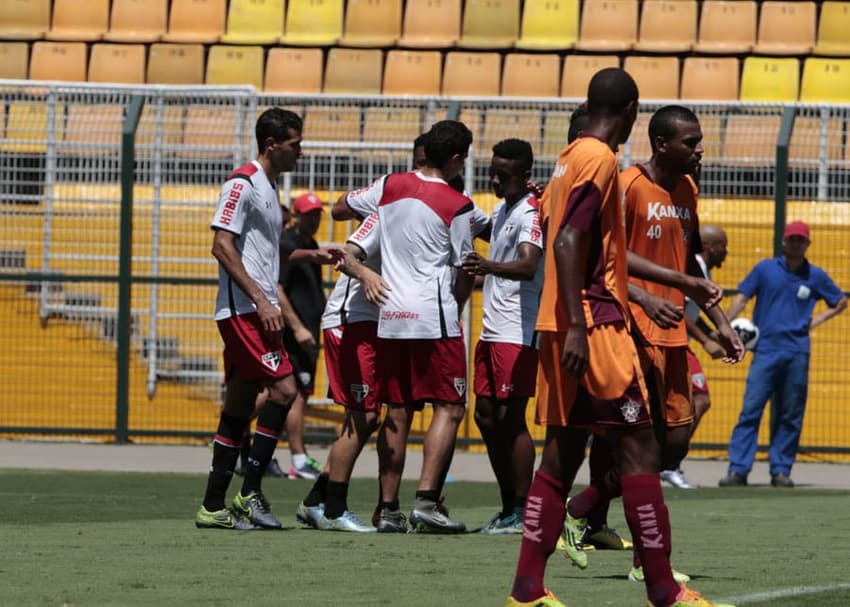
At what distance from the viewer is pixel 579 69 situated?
20078 mm

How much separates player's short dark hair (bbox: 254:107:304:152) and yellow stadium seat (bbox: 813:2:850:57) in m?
12.0

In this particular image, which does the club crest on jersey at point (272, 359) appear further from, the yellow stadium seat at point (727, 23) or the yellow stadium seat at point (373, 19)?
the yellow stadium seat at point (727, 23)

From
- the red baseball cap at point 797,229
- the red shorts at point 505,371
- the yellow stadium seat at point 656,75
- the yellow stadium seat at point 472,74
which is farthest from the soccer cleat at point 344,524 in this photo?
the yellow stadium seat at point 472,74

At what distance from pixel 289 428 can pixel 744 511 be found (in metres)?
3.77

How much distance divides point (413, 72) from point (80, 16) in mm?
4282

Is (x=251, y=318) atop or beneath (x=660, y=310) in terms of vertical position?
beneath

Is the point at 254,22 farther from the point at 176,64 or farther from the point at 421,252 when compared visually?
the point at 421,252

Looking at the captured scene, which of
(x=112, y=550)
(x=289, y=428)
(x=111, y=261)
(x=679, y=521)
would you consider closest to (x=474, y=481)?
(x=289, y=428)

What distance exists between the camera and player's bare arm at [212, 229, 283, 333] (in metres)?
8.88

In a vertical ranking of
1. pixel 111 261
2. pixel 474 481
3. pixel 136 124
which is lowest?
pixel 474 481

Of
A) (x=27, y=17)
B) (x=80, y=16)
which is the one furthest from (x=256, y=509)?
(x=27, y=17)

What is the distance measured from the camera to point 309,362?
45.8ft

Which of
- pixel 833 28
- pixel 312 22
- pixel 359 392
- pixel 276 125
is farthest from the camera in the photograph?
pixel 312 22

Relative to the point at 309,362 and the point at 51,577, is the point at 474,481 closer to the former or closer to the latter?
the point at 309,362
